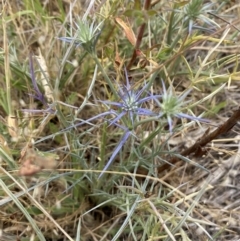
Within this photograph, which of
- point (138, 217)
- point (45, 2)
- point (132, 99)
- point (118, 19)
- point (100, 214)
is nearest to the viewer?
point (132, 99)

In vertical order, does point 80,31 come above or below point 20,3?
above

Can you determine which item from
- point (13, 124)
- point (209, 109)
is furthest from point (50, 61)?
point (209, 109)

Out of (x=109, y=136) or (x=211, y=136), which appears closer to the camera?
(x=211, y=136)

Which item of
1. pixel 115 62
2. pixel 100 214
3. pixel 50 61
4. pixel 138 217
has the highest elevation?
pixel 115 62

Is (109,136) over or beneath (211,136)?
beneath

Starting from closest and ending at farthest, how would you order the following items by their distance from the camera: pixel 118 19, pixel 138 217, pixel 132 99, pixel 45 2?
pixel 132 99 → pixel 118 19 → pixel 138 217 → pixel 45 2

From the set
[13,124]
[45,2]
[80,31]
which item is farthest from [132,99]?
[45,2]

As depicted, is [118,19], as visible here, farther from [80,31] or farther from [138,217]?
[138,217]

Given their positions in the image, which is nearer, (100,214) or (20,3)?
(100,214)
